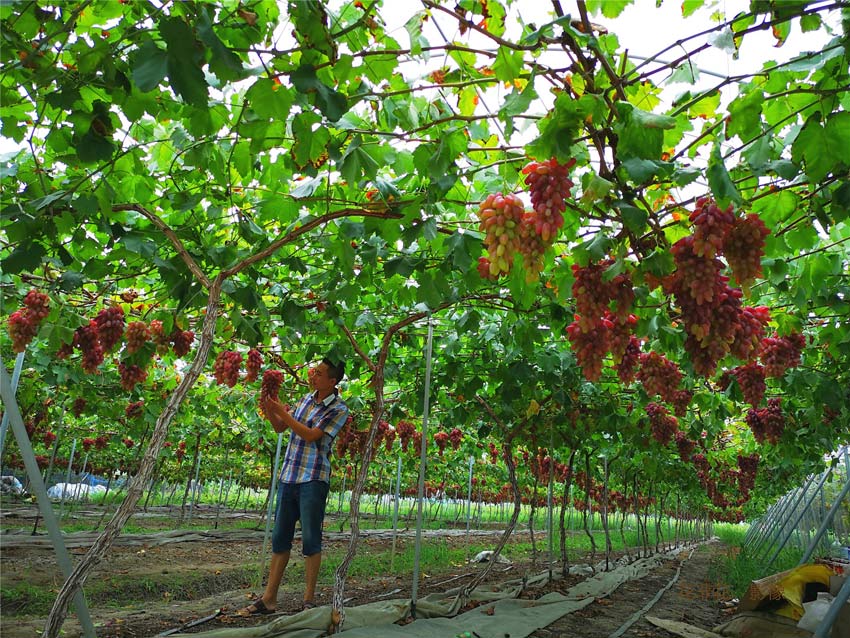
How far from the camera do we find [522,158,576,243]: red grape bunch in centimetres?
184

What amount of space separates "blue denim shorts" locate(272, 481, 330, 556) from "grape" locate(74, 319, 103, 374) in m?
1.76

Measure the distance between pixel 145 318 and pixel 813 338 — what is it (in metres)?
5.95

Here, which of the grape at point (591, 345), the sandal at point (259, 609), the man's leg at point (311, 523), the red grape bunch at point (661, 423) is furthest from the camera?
the red grape bunch at point (661, 423)

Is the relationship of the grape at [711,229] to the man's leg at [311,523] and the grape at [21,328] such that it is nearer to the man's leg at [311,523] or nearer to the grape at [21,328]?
the man's leg at [311,523]

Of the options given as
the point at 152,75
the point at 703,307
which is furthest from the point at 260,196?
the point at 703,307

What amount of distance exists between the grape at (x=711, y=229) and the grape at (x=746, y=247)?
5 centimetres

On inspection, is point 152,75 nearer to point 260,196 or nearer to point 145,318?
point 260,196

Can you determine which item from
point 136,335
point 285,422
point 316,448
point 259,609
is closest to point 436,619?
point 259,609

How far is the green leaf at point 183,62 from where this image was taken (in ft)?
5.68

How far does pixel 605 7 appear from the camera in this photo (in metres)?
2.00

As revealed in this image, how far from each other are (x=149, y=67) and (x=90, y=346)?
2905 mm

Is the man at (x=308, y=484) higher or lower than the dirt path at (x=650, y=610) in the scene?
higher

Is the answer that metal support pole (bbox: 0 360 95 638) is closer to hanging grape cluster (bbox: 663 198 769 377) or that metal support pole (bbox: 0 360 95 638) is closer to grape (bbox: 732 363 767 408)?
hanging grape cluster (bbox: 663 198 769 377)

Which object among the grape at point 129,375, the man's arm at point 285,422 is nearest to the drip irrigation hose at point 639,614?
the man's arm at point 285,422
